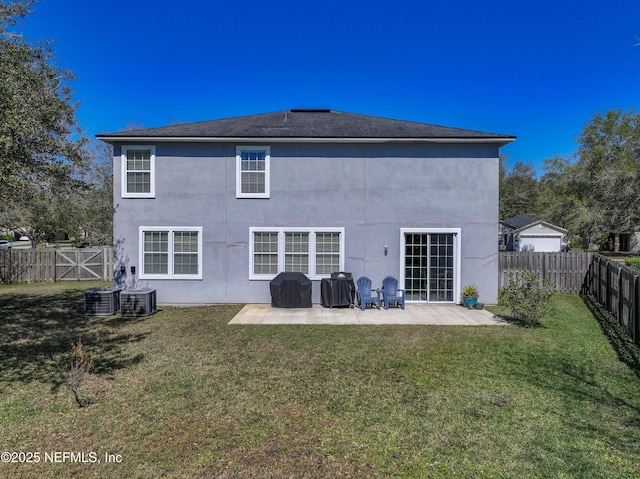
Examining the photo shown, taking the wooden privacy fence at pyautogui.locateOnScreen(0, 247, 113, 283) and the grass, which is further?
the wooden privacy fence at pyautogui.locateOnScreen(0, 247, 113, 283)

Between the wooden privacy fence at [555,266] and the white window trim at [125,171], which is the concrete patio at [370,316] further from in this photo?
the white window trim at [125,171]

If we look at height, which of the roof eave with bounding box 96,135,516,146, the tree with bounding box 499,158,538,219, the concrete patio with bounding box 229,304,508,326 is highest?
the tree with bounding box 499,158,538,219

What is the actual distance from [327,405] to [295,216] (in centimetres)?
708

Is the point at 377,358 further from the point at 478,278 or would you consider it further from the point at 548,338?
the point at 478,278

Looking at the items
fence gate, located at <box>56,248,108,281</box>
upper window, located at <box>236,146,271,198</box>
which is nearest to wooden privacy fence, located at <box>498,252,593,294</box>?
A: upper window, located at <box>236,146,271,198</box>

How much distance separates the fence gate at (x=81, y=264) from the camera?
15656 mm

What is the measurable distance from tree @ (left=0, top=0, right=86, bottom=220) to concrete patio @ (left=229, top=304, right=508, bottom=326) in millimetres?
6148

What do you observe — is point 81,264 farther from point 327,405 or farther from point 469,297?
point 469,297

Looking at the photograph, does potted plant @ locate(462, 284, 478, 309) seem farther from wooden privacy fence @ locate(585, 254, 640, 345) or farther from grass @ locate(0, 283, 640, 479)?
wooden privacy fence @ locate(585, 254, 640, 345)

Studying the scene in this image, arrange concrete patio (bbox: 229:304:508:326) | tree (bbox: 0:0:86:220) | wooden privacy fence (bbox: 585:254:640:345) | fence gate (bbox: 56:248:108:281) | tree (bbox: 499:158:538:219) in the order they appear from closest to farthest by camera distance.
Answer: wooden privacy fence (bbox: 585:254:640:345)
tree (bbox: 0:0:86:220)
concrete patio (bbox: 229:304:508:326)
fence gate (bbox: 56:248:108:281)
tree (bbox: 499:158:538:219)

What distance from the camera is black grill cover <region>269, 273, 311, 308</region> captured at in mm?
10141

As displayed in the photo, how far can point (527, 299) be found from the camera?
27.0ft

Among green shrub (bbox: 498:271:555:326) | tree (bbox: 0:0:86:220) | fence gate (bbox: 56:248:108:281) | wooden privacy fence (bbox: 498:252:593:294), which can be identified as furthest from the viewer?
fence gate (bbox: 56:248:108:281)

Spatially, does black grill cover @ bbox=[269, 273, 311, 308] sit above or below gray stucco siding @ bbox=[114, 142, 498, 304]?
below
